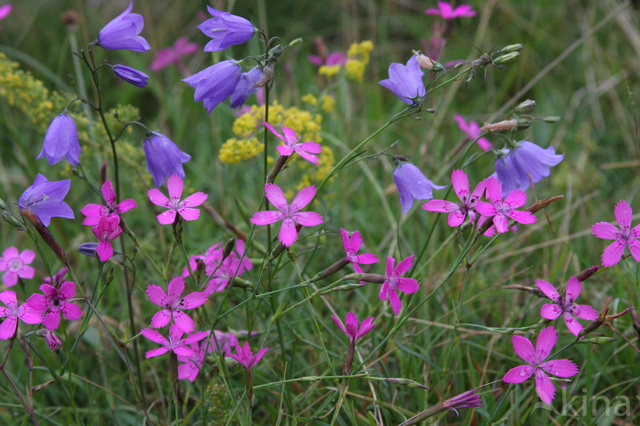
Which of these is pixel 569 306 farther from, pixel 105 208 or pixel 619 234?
pixel 105 208

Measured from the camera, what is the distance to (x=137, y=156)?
194 cm

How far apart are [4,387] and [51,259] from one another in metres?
0.77

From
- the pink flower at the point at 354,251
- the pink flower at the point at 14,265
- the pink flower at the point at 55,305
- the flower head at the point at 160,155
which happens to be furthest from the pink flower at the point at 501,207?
the pink flower at the point at 14,265

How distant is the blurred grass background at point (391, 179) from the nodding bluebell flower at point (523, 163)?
91 mm

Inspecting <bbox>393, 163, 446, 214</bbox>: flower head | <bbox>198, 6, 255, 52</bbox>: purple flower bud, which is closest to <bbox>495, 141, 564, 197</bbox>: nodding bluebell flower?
<bbox>393, 163, 446, 214</bbox>: flower head

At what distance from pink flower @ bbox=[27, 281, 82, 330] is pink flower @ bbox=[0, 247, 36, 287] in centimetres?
36

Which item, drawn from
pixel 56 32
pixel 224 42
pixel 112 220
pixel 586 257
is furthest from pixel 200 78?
pixel 56 32

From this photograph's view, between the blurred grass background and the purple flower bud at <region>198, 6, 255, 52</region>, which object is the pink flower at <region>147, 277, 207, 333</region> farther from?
the purple flower bud at <region>198, 6, 255, 52</region>

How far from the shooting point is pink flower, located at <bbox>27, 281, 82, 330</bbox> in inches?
47.4

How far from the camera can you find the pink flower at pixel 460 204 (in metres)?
1.26

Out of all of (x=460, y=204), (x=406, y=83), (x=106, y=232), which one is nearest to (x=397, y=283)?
(x=460, y=204)

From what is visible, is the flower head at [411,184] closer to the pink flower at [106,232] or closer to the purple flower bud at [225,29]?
the purple flower bud at [225,29]

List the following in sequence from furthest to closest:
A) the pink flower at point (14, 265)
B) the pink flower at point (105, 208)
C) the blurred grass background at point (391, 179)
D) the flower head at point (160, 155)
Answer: the blurred grass background at point (391, 179) < the pink flower at point (14, 265) < the flower head at point (160, 155) < the pink flower at point (105, 208)

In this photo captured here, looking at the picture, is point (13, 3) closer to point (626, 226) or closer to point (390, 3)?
point (390, 3)
